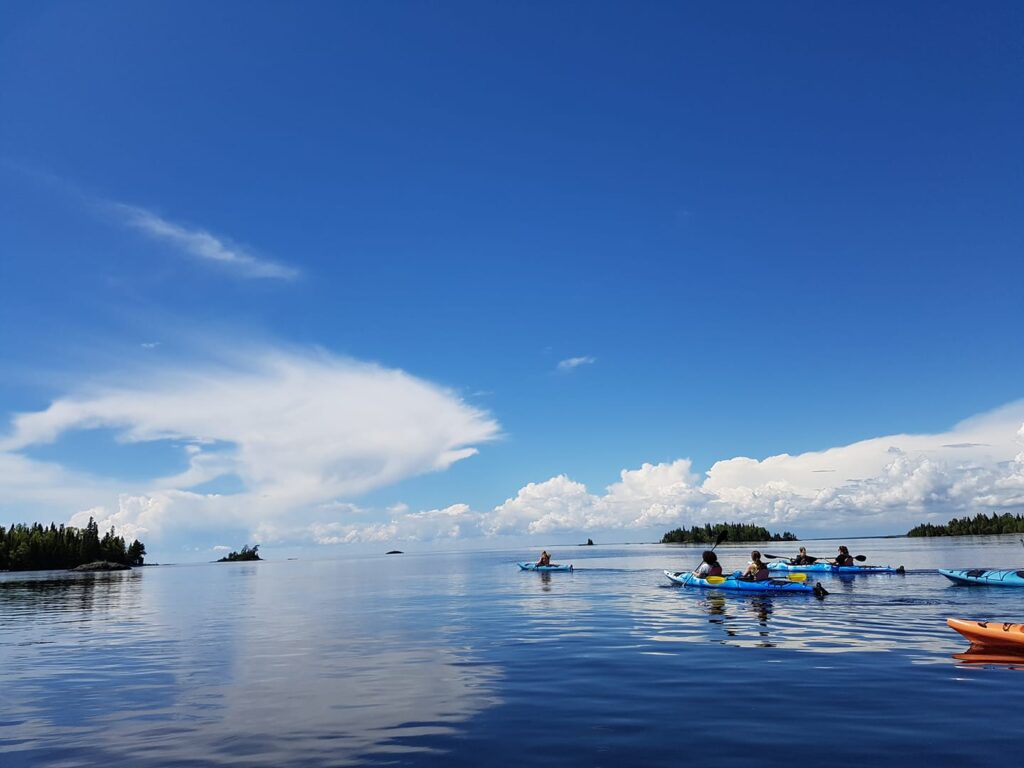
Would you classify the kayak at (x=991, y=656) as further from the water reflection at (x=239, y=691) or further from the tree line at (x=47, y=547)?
the tree line at (x=47, y=547)

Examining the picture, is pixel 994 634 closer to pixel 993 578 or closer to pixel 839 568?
pixel 993 578

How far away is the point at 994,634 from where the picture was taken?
20891 mm

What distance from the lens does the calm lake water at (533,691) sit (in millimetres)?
12430

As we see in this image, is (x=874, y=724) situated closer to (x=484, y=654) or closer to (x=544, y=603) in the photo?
(x=484, y=654)

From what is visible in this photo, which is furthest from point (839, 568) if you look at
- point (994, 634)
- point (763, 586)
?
point (994, 634)

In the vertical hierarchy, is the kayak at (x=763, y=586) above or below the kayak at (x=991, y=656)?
below

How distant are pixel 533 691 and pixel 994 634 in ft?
49.7

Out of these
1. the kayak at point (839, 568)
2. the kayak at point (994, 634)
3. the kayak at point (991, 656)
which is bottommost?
the kayak at point (839, 568)

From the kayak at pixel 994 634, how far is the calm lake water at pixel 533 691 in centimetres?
98

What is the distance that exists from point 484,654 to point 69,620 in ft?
112

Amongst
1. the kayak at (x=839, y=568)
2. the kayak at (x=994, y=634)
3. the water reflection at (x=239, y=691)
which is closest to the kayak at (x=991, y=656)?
the kayak at (x=994, y=634)

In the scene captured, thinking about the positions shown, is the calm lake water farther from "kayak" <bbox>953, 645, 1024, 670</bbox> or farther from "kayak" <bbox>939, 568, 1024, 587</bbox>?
"kayak" <bbox>939, 568, 1024, 587</bbox>

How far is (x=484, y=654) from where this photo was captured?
23641mm

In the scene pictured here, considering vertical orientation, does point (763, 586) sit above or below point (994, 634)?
below
